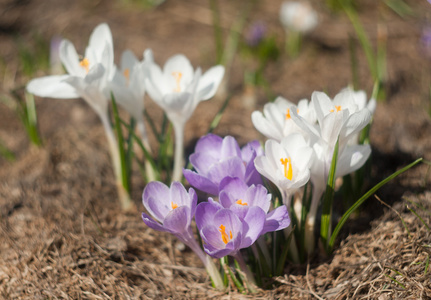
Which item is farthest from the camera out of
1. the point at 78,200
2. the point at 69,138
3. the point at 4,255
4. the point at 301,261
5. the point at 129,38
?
the point at 129,38

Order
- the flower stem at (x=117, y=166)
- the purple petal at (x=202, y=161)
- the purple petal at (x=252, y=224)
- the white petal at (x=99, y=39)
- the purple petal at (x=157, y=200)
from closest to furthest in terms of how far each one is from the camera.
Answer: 1. the purple petal at (x=252, y=224)
2. the purple petal at (x=157, y=200)
3. the purple petal at (x=202, y=161)
4. the white petal at (x=99, y=39)
5. the flower stem at (x=117, y=166)

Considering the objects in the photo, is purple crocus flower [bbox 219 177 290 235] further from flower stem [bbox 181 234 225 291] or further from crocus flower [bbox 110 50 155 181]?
crocus flower [bbox 110 50 155 181]

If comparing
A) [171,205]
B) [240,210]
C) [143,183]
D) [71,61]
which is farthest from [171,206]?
[143,183]

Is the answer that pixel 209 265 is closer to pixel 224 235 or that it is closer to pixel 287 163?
pixel 224 235

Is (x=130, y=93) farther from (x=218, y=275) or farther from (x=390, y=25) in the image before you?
(x=390, y=25)

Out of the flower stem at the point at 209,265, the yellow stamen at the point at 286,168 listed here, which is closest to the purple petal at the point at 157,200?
the flower stem at the point at 209,265

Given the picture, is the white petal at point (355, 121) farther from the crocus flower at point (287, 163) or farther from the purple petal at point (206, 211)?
the purple petal at point (206, 211)

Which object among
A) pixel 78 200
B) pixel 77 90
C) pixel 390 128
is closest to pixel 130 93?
pixel 77 90
